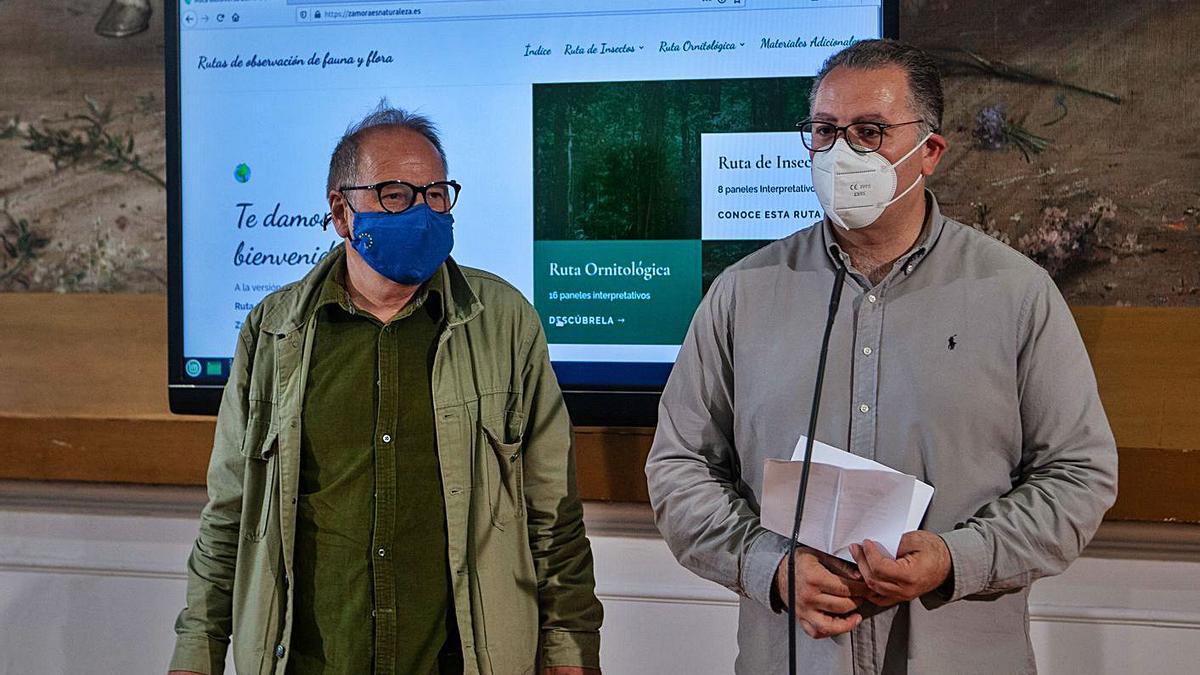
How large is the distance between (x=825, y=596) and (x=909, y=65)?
732 millimetres

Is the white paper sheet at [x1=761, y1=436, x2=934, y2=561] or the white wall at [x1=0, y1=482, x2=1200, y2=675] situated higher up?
the white paper sheet at [x1=761, y1=436, x2=934, y2=561]

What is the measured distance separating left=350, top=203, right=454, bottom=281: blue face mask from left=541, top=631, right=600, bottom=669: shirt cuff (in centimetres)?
58

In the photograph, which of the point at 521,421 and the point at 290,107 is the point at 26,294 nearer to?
the point at 290,107

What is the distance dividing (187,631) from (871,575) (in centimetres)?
102

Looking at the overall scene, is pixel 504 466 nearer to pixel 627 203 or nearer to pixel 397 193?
pixel 397 193

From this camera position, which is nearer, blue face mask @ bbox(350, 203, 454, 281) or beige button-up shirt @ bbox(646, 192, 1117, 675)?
beige button-up shirt @ bbox(646, 192, 1117, 675)

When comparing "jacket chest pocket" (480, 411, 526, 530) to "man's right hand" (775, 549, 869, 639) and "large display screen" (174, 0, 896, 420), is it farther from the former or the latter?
"large display screen" (174, 0, 896, 420)

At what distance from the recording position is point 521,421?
167 centimetres

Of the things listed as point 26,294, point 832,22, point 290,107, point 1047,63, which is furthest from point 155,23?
point 1047,63

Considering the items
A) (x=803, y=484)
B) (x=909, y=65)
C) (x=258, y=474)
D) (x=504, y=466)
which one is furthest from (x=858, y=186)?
Result: (x=258, y=474)

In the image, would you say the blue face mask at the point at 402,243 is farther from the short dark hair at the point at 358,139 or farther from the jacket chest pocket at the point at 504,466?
the jacket chest pocket at the point at 504,466

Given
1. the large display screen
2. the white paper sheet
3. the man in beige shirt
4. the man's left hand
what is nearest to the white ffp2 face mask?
the man in beige shirt

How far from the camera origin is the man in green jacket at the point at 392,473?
1.57 m

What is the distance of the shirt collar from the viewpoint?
4.93 ft
